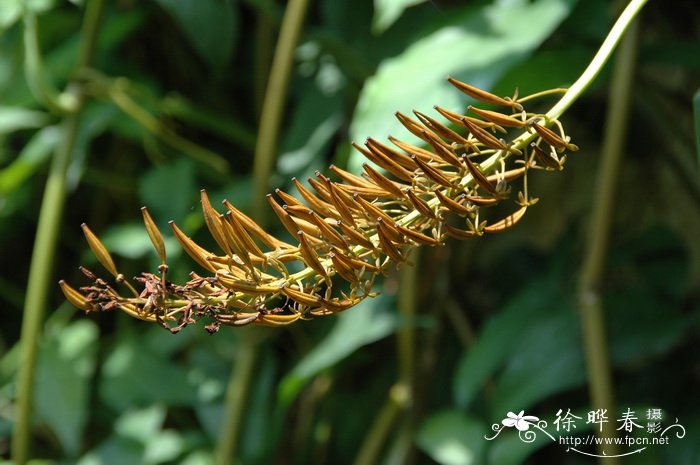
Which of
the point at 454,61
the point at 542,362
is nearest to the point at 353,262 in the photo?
the point at 454,61

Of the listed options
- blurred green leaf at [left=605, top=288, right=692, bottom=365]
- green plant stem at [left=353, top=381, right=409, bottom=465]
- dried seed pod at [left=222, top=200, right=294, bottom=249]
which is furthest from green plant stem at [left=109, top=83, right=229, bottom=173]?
dried seed pod at [left=222, top=200, right=294, bottom=249]

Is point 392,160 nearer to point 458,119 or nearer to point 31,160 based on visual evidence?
point 458,119

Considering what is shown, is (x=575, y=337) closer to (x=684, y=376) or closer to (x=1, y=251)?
(x=684, y=376)

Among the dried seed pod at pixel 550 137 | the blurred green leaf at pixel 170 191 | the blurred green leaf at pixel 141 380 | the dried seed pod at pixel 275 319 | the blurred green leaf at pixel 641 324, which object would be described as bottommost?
the dried seed pod at pixel 275 319

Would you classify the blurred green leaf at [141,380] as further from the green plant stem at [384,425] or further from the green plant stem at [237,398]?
the green plant stem at [384,425]

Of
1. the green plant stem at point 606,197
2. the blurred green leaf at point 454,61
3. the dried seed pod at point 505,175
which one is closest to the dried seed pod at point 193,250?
the dried seed pod at point 505,175

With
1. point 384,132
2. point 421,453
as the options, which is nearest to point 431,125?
point 384,132
